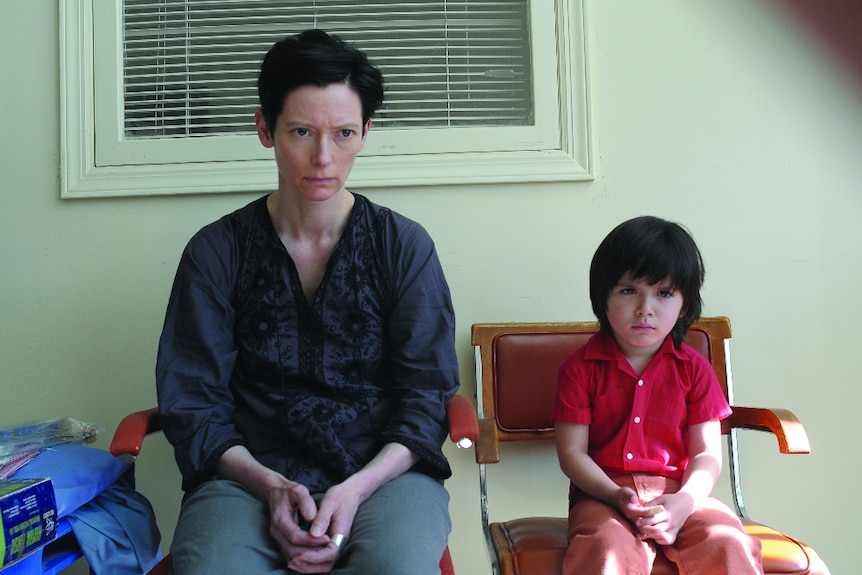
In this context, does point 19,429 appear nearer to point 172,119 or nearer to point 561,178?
point 172,119

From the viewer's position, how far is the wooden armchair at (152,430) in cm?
154

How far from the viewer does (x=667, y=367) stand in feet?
5.92

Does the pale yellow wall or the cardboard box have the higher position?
the pale yellow wall

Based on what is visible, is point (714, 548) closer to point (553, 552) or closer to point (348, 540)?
point (553, 552)

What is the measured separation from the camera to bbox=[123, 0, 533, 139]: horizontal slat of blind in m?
2.33

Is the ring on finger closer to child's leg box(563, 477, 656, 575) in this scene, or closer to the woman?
the woman

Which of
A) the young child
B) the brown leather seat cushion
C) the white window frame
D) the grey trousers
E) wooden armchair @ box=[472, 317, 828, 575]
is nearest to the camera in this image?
the grey trousers

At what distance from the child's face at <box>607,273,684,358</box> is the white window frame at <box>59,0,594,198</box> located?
0.61 meters

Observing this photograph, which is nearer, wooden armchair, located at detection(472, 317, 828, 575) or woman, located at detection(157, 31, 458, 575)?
woman, located at detection(157, 31, 458, 575)

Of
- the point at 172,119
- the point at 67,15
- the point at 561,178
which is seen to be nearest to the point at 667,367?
the point at 561,178

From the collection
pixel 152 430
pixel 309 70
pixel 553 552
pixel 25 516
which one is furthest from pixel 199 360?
pixel 553 552

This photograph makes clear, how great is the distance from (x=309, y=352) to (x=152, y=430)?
14.6 inches

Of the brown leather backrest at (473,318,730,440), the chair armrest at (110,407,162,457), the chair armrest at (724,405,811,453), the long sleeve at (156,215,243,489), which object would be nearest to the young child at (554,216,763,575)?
the chair armrest at (724,405,811,453)

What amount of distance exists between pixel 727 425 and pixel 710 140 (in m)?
0.82
